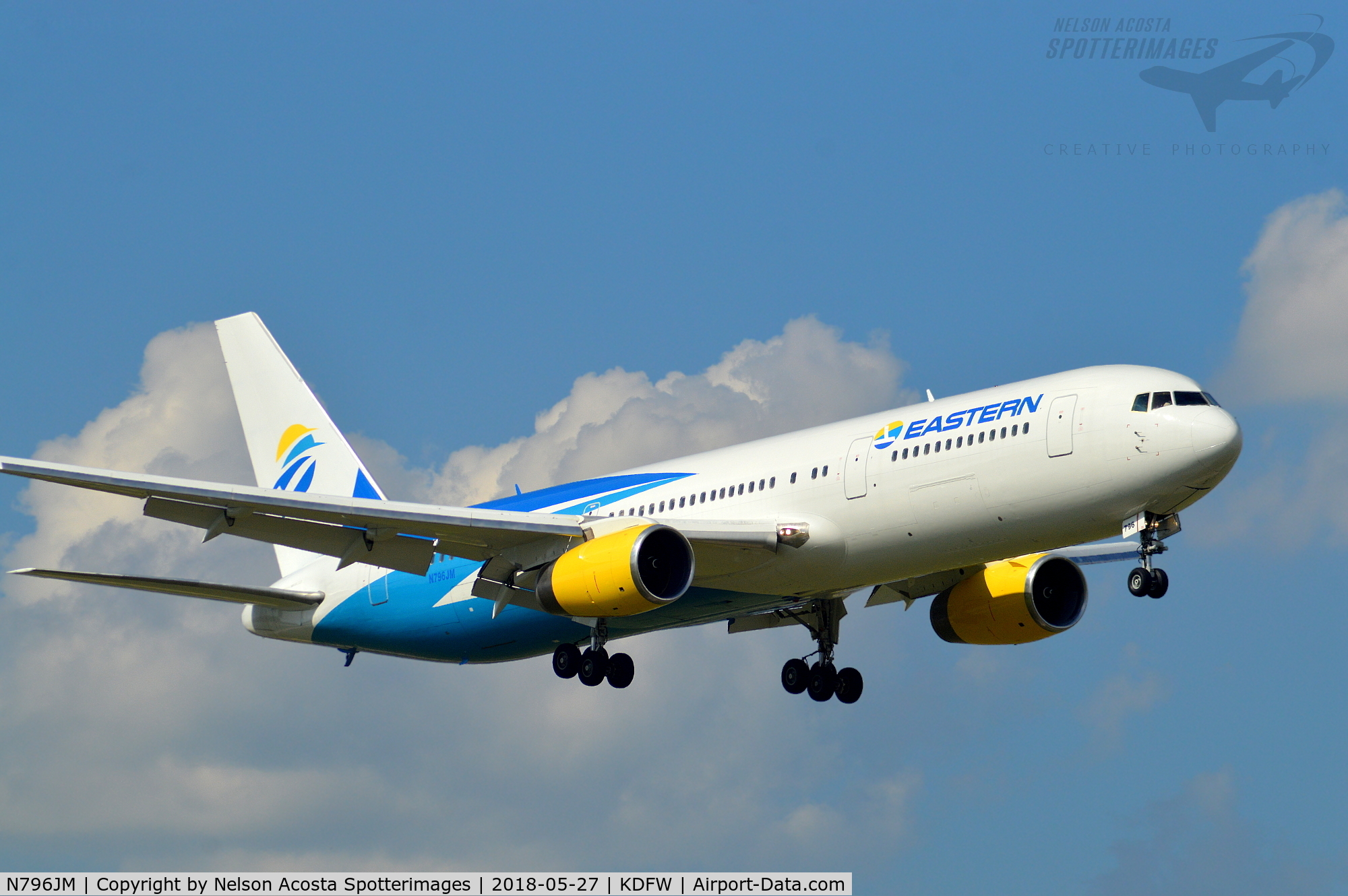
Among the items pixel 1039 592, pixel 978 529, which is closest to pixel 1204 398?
pixel 978 529

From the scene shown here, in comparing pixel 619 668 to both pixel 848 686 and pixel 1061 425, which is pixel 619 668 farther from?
pixel 1061 425

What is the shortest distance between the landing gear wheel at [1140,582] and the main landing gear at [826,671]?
10.5 metres

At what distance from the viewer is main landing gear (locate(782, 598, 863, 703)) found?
39.7 meters

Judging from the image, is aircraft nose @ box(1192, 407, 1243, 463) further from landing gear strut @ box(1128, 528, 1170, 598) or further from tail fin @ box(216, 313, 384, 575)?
tail fin @ box(216, 313, 384, 575)

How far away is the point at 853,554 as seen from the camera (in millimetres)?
32250

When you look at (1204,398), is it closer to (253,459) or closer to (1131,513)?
(1131,513)

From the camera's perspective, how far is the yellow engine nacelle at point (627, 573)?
31.6 metres

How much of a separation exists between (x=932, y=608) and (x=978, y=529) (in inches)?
A: 405

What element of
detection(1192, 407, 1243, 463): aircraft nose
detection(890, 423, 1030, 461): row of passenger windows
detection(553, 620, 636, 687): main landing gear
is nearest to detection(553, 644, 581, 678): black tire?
detection(553, 620, 636, 687): main landing gear

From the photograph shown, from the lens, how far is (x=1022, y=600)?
3875 centimetres

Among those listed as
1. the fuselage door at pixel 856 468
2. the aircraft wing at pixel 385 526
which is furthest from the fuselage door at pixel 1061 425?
the aircraft wing at pixel 385 526

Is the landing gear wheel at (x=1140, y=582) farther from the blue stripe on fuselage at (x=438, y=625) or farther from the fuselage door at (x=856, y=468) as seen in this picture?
the blue stripe on fuselage at (x=438, y=625)

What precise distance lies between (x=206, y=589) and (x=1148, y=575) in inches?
825

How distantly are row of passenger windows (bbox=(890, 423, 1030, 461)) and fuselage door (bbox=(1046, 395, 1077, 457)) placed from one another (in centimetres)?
48
